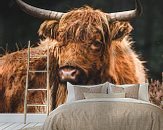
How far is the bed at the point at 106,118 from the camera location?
4195mm

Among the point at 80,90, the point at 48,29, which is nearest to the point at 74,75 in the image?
the point at 80,90

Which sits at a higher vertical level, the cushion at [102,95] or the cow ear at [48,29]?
the cow ear at [48,29]

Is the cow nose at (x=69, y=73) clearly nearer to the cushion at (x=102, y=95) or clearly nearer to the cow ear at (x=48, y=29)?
the cow ear at (x=48, y=29)

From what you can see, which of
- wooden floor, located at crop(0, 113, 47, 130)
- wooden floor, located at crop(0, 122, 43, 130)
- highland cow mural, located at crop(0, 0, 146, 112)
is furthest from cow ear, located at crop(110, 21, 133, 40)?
wooden floor, located at crop(0, 122, 43, 130)

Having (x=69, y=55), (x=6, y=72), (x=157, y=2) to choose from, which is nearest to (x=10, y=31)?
(x=6, y=72)

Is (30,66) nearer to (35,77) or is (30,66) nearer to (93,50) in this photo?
(35,77)

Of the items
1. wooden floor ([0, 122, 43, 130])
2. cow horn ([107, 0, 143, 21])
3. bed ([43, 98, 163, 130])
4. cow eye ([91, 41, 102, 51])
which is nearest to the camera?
bed ([43, 98, 163, 130])

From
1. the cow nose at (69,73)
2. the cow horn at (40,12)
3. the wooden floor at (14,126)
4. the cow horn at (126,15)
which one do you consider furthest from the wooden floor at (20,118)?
the cow horn at (126,15)

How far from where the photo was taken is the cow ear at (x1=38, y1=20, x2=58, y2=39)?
6501 mm

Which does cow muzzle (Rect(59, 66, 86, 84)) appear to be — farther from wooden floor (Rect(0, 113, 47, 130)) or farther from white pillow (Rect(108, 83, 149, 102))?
wooden floor (Rect(0, 113, 47, 130))

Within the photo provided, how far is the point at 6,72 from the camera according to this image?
6.50 meters

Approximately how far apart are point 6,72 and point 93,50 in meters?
1.66

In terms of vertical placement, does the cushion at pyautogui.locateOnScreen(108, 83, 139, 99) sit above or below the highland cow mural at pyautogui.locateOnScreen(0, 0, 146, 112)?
below

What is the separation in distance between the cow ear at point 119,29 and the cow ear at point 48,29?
1.05 m
